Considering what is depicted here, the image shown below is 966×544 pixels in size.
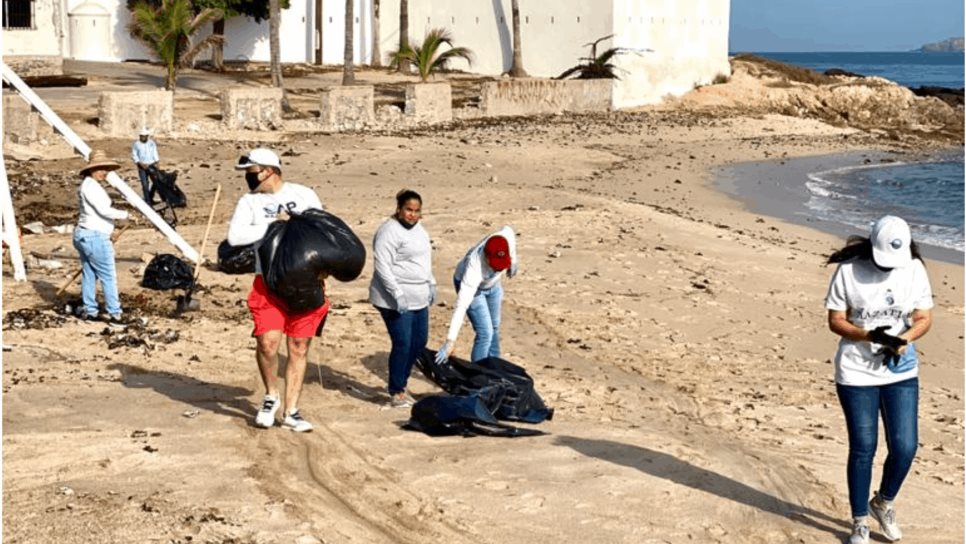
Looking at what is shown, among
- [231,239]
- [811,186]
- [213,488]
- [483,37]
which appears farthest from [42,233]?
[483,37]

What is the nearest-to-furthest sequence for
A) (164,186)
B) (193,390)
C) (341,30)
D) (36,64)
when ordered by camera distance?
(193,390), (164,186), (36,64), (341,30)

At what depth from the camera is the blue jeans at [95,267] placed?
10.9 metres

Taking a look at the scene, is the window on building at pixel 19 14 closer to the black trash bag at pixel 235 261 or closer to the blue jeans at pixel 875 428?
the black trash bag at pixel 235 261

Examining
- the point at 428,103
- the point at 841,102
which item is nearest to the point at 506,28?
the point at 841,102

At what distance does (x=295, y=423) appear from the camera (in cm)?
816

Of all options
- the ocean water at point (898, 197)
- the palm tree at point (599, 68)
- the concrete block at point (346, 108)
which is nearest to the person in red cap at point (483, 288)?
the ocean water at point (898, 197)

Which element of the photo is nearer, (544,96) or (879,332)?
(879,332)

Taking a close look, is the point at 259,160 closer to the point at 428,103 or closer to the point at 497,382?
the point at 497,382

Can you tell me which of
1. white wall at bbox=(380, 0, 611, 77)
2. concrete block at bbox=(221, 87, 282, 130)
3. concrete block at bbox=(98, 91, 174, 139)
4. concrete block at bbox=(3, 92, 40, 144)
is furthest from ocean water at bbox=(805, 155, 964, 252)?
concrete block at bbox=(3, 92, 40, 144)

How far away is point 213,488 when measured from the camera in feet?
22.9

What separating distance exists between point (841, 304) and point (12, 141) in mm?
17645

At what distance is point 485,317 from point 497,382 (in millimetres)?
667

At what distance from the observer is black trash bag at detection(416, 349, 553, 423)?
8945 millimetres

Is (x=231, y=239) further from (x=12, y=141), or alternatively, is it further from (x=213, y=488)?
(x=12, y=141)
